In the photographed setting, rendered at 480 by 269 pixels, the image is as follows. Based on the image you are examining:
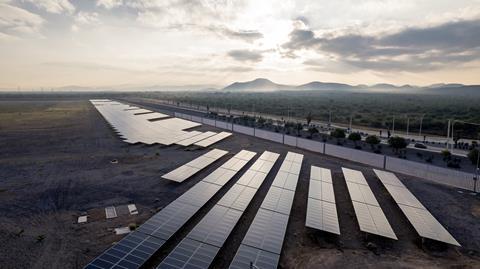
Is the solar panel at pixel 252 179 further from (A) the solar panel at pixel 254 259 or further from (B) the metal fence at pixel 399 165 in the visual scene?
(B) the metal fence at pixel 399 165

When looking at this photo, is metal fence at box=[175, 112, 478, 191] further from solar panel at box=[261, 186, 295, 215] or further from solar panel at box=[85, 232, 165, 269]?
solar panel at box=[85, 232, 165, 269]

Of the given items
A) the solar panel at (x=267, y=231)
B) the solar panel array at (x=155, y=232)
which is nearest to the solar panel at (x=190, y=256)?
the solar panel array at (x=155, y=232)

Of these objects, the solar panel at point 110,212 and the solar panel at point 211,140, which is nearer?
the solar panel at point 110,212

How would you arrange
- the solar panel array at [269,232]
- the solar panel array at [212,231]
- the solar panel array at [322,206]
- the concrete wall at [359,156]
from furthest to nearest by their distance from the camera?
the concrete wall at [359,156] < the solar panel array at [322,206] < the solar panel array at [269,232] < the solar panel array at [212,231]

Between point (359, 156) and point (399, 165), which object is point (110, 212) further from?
point (399, 165)

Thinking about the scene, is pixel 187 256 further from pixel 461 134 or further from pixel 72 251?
pixel 461 134

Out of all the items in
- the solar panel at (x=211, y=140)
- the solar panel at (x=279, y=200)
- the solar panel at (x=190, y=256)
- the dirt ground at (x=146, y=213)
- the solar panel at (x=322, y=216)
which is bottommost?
the dirt ground at (x=146, y=213)
